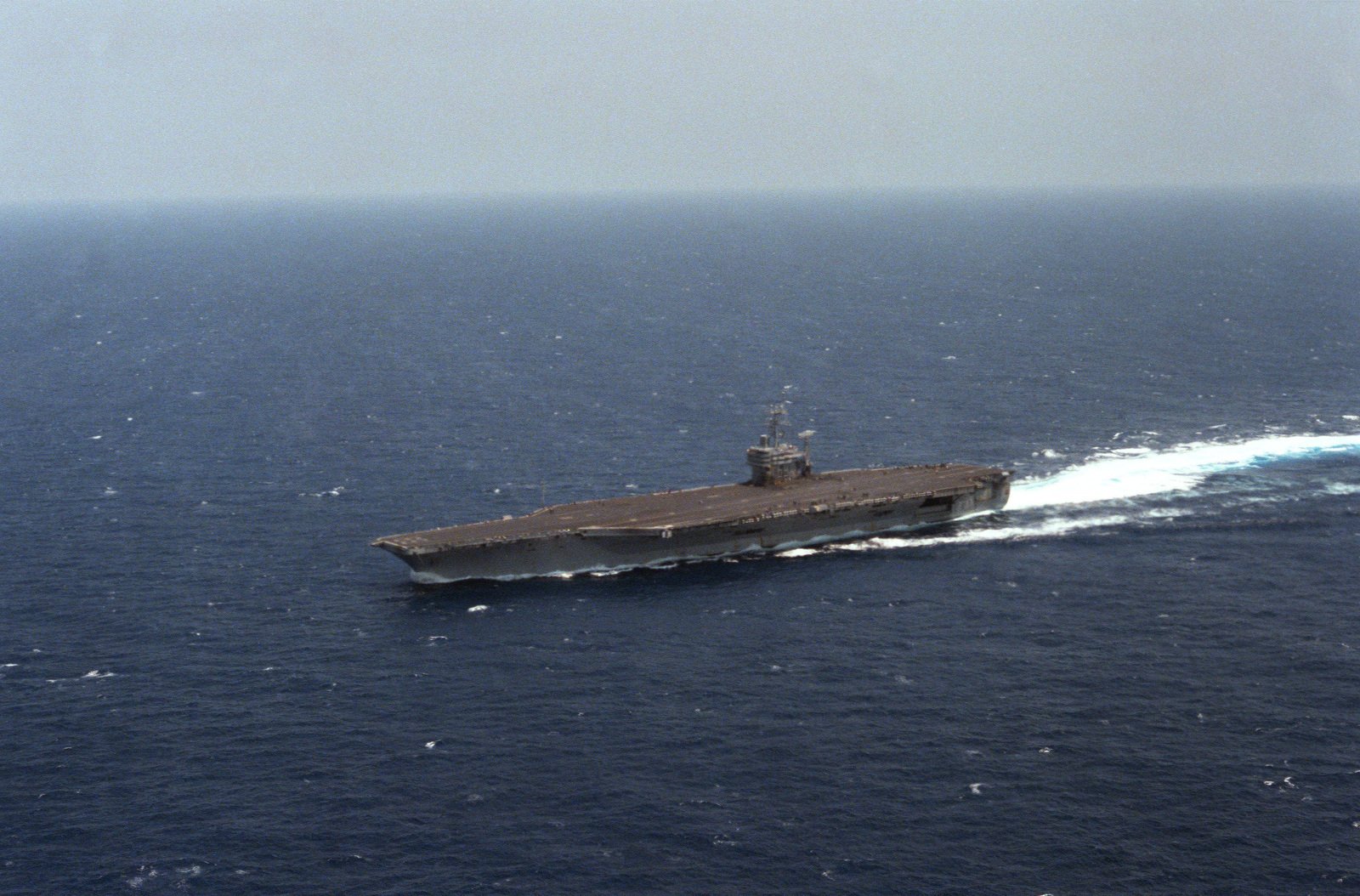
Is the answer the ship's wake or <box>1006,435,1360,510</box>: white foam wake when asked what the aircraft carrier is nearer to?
the ship's wake

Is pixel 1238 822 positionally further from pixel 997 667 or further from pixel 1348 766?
pixel 997 667

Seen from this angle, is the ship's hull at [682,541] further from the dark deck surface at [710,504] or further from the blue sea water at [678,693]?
the blue sea water at [678,693]

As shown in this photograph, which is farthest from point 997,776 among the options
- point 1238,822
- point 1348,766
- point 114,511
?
point 114,511

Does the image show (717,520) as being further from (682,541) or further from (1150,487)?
(1150,487)

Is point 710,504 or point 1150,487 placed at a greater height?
point 710,504

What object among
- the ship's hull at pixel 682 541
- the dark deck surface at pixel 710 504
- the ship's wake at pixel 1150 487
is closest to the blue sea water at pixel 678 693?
the ship's wake at pixel 1150 487

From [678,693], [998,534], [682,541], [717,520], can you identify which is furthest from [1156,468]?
[678,693]

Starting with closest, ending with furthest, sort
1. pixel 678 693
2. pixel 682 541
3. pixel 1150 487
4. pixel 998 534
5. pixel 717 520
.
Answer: pixel 678 693
pixel 682 541
pixel 717 520
pixel 998 534
pixel 1150 487
